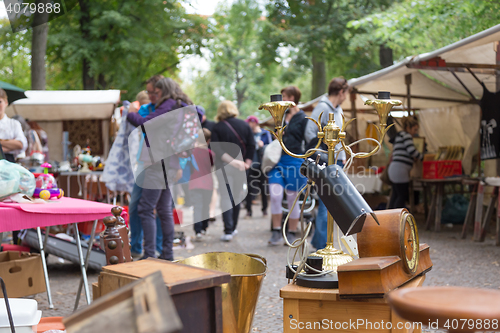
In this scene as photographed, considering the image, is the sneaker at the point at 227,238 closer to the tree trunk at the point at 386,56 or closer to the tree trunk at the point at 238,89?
the tree trunk at the point at 386,56

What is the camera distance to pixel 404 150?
7.75 meters

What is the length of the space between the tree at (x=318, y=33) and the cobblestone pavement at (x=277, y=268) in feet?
31.0

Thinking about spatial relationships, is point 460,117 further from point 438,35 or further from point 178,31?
point 178,31

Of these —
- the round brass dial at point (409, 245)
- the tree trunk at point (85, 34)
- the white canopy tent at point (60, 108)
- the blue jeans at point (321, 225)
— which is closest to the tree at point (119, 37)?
the tree trunk at point (85, 34)

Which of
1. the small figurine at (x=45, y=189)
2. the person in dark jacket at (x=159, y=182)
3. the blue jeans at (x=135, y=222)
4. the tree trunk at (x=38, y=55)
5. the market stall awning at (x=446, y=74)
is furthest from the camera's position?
the tree trunk at (x=38, y=55)

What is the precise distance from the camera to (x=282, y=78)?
62.2ft

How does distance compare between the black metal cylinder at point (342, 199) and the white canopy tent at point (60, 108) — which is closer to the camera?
the black metal cylinder at point (342, 199)

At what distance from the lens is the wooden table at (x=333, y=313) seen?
2.00 m

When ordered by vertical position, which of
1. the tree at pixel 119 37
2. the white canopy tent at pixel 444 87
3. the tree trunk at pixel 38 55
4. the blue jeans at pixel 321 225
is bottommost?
the blue jeans at pixel 321 225

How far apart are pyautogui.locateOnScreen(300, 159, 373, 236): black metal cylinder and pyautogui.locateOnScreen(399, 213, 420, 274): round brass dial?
20 cm

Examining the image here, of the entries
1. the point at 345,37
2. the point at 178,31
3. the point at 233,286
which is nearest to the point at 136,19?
the point at 178,31

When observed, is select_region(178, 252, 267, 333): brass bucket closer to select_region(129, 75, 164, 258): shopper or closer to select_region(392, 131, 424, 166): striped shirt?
select_region(129, 75, 164, 258): shopper

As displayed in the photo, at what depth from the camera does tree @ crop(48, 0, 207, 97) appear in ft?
41.4

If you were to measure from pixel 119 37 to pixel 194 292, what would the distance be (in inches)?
485
